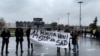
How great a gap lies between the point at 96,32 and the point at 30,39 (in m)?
39.0

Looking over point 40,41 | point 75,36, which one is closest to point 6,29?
point 40,41

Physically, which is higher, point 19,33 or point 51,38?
point 19,33

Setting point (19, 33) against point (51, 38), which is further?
point (51, 38)

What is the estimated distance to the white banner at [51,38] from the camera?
21.5m

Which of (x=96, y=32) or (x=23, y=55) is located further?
(x=96, y=32)

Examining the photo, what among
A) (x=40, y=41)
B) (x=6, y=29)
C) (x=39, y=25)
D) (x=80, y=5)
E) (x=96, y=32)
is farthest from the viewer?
(x=80, y=5)

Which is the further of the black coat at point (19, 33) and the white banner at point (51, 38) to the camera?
the white banner at point (51, 38)

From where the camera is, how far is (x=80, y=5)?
93.2 meters

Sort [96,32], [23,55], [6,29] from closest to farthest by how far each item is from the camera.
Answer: [23,55] < [6,29] < [96,32]

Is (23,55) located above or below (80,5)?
below

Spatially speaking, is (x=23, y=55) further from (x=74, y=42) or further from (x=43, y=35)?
(x=74, y=42)

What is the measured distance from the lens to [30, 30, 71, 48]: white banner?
70.6ft

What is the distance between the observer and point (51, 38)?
71.8 ft

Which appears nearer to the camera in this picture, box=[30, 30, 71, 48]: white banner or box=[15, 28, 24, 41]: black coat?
box=[15, 28, 24, 41]: black coat
